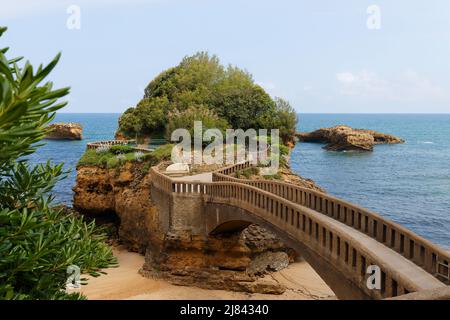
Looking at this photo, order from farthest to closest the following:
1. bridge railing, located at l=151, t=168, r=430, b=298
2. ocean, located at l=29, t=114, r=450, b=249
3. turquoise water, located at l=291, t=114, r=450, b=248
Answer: ocean, located at l=29, t=114, r=450, b=249 → turquoise water, located at l=291, t=114, r=450, b=248 → bridge railing, located at l=151, t=168, r=430, b=298

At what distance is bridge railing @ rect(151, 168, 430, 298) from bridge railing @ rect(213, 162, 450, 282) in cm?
79

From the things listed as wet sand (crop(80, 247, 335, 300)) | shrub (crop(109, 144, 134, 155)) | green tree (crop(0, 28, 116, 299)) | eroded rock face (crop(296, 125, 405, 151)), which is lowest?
wet sand (crop(80, 247, 335, 300))

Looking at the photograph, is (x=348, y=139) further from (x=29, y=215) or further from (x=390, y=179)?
(x=29, y=215)

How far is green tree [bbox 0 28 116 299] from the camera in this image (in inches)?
170

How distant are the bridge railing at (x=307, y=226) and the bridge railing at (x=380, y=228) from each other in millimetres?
786

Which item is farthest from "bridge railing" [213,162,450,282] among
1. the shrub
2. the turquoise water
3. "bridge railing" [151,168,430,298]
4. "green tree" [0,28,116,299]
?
the turquoise water

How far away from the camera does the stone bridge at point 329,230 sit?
11.9m

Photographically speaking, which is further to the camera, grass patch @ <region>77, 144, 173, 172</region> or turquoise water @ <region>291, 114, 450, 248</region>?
turquoise water @ <region>291, 114, 450, 248</region>

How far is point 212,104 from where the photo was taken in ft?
160

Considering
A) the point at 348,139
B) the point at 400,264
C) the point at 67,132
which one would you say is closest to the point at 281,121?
the point at 400,264

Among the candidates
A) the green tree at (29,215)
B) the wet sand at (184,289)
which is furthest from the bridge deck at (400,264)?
the wet sand at (184,289)

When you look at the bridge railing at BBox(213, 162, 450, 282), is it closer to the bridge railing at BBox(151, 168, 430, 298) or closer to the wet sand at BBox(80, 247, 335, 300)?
the bridge railing at BBox(151, 168, 430, 298)
